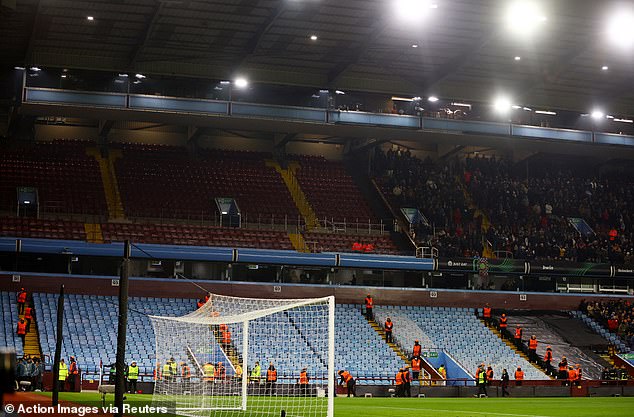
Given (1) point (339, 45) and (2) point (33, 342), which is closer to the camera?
(2) point (33, 342)

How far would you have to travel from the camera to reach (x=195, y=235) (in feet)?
161

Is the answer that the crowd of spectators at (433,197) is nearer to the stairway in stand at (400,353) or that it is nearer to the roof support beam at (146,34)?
the stairway in stand at (400,353)

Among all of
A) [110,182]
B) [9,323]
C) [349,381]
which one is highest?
[110,182]

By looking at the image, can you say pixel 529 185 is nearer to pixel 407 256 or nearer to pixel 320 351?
pixel 407 256

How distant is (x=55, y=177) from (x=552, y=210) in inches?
1302

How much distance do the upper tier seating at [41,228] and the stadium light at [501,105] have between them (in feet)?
83.1

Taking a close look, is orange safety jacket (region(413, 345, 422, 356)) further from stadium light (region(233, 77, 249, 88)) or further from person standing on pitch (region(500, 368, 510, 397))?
stadium light (region(233, 77, 249, 88))

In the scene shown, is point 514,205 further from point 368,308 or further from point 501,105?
point 368,308

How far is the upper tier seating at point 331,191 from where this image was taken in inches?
2159

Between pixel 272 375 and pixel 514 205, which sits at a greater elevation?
pixel 514 205

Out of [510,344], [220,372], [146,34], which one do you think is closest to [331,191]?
[510,344]

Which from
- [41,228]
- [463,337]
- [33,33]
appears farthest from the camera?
[463,337]

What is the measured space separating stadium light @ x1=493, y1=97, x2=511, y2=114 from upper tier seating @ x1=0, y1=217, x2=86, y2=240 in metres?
25.3

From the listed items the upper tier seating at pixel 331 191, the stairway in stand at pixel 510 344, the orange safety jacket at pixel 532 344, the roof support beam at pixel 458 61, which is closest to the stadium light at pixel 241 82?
the upper tier seating at pixel 331 191
